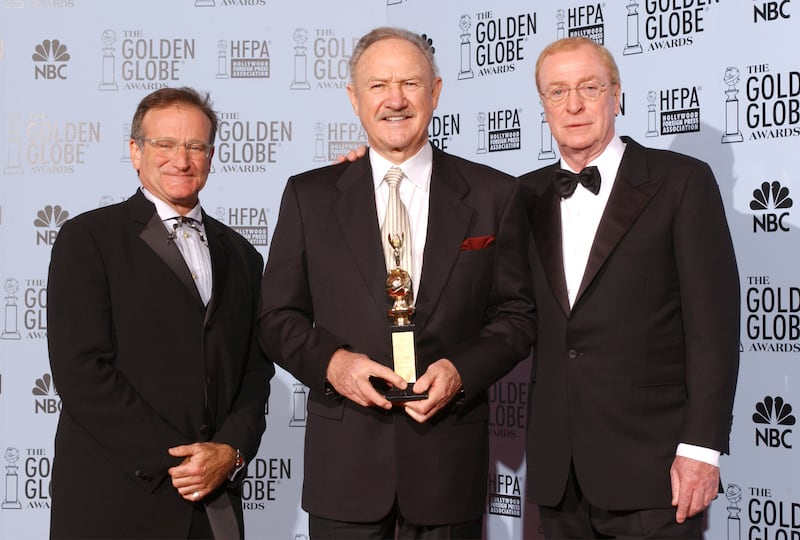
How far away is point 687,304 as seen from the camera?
2.70m

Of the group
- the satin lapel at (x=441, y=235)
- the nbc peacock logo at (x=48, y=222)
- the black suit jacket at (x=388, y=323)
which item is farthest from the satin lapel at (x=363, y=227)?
the nbc peacock logo at (x=48, y=222)

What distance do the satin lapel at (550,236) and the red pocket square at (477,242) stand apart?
0.25m

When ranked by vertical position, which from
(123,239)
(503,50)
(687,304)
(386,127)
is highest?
(503,50)

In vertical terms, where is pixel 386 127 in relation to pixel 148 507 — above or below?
above

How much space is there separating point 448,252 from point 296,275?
437 millimetres

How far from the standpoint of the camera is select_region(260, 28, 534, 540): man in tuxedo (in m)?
2.58

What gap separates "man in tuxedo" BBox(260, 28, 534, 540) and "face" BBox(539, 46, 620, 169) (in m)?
0.31

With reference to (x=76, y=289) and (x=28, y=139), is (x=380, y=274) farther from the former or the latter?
(x=28, y=139)

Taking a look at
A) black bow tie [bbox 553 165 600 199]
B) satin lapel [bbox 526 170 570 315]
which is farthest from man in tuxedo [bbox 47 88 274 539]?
black bow tie [bbox 553 165 600 199]

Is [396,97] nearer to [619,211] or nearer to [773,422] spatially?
[619,211]

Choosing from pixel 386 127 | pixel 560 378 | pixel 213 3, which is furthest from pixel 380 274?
pixel 213 3

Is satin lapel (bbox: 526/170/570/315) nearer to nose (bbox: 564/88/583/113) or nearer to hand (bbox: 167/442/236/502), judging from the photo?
nose (bbox: 564/88/583/113)

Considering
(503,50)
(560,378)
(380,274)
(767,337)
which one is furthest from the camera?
(503,50)

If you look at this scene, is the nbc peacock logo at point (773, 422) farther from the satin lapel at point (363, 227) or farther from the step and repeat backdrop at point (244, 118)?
the satin lapel at point (363, 227)
